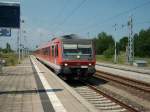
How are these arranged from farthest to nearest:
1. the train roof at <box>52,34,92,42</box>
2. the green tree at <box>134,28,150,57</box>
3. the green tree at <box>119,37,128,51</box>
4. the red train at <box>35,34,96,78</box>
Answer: the green tree at <box>119,37,128,51</box>, the green tree at <box>134,28,150,57</box>, the train roof at <box>52,34,92,42</box>, the red train at <box>35,34,96,78</box>

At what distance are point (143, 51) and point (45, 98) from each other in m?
97.6

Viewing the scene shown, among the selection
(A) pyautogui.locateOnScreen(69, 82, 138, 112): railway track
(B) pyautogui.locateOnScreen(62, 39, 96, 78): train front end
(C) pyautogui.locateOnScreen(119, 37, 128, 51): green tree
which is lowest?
(A) pyautogui.locateOnScreen(69, 82, 138, 112): railway track

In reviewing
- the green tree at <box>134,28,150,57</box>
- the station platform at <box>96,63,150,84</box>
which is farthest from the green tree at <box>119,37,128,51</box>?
the station platform at <box>96,63,150,84</box>

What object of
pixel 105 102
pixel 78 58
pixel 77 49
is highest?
pixel 77 49

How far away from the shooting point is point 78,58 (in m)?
20.2

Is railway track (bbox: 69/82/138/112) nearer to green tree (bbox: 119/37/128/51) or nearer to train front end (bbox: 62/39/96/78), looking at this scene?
train front end (bbox: 62/39/96/78)

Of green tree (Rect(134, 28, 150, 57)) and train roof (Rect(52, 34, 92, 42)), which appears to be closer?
train roof (Rect(52, 34, 92, 42))

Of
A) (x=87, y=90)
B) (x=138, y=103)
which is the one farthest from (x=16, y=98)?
(x=87, y=90)

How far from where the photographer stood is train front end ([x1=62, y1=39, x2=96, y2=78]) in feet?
66.0

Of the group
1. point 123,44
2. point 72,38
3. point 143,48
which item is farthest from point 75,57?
point 123,44

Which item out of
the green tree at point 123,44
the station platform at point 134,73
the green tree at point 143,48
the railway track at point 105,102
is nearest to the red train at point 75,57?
the railway track at point 105,102

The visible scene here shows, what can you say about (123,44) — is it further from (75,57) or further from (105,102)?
(105,102)

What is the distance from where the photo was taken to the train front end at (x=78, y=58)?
20.1 m

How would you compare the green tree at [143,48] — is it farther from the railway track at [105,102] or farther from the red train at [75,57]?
the railway track at [105,102]
